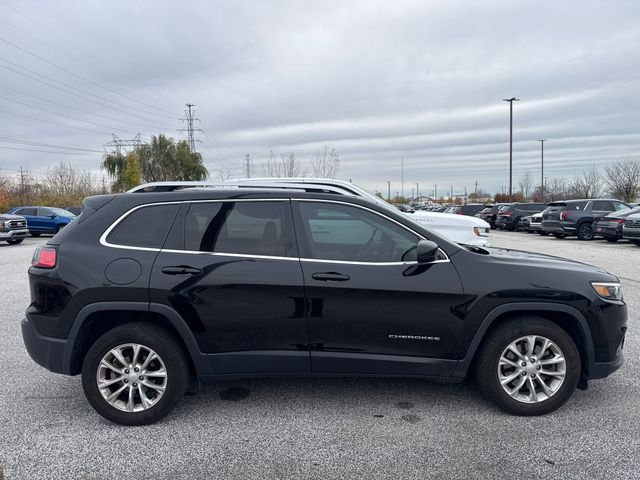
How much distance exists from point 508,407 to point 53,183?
6206cm

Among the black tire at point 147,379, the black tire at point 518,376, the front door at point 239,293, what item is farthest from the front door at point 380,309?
the black tire at point 147,379

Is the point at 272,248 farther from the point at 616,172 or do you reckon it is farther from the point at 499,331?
the point at 616,172

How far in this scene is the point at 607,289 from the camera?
3.64 metres

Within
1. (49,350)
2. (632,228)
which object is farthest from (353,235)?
(632,228)

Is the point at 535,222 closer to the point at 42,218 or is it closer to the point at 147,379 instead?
the point at 147,379

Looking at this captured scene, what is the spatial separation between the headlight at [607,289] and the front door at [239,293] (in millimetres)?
2296

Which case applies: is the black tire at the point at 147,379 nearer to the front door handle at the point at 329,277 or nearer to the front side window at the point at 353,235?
the front door handle at the point at 329,277

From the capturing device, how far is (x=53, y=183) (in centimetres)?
5538

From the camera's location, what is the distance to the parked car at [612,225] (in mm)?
17359

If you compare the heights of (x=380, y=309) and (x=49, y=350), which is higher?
(x=380, y=309)

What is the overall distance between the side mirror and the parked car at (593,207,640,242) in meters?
16.9

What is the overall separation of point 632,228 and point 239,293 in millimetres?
16853

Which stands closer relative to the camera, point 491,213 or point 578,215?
point 578,215

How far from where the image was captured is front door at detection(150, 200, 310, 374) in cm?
347
